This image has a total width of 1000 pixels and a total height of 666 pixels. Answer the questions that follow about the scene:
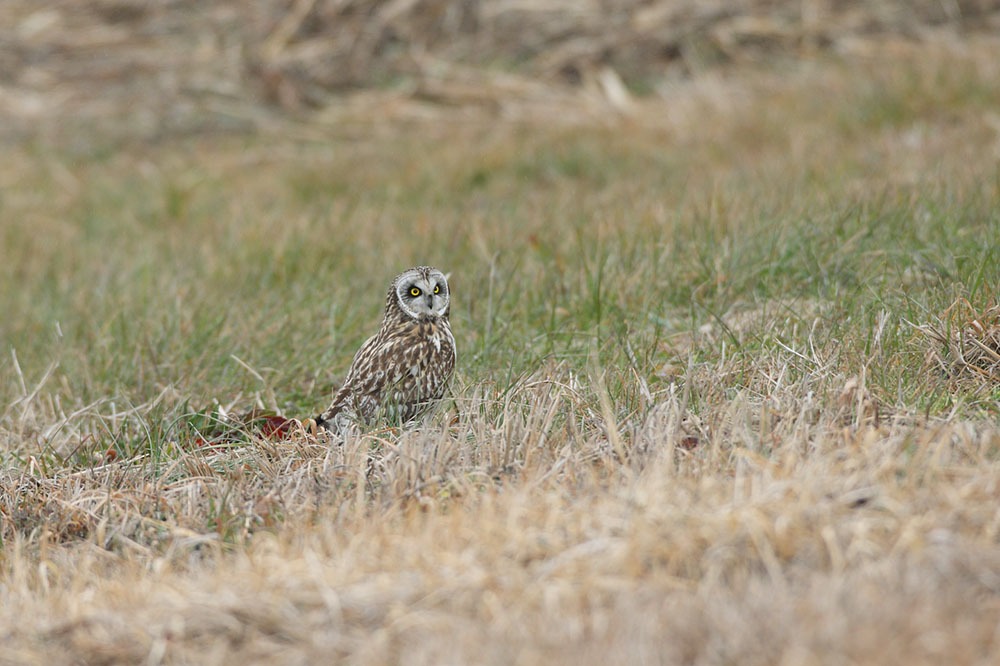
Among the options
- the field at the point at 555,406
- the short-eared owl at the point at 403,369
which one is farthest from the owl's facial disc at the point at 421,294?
the field at the point at 555,406

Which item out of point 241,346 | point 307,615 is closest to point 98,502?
point 307,615

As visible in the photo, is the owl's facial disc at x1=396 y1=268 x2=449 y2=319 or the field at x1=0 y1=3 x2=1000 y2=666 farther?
the owl's facial disc at x1=396 y1=268 x2=449 y2=319

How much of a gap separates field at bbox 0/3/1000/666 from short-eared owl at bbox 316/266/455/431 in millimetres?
150

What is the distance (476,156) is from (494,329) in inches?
174

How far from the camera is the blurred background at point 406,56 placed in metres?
12.4

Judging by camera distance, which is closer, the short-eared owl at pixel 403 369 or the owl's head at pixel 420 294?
the short-eared owl at pixel 403 369

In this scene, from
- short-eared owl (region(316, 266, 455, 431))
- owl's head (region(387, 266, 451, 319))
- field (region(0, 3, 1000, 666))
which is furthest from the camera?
owl's head (region(387, 266, 451, 319))

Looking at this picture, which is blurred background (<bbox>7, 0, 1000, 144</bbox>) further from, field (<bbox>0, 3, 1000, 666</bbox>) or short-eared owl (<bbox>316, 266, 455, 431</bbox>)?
short-eared owl (<bbox>316, 266, 455, 431</bbox>)

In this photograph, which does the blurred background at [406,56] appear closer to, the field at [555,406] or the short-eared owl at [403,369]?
the field at [555,406]

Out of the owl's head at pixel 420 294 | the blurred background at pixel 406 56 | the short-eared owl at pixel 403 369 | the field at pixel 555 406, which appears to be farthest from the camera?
the blurred background at pixel 406 56

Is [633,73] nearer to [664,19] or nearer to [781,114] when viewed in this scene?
[664,19]

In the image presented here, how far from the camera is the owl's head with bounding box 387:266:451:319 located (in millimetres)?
5355

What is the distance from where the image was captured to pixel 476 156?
1048 centimetres

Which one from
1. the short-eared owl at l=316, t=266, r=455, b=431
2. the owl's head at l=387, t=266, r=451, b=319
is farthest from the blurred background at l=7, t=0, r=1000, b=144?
the short-eared owl at l=316, t=266, r=455, b=431
